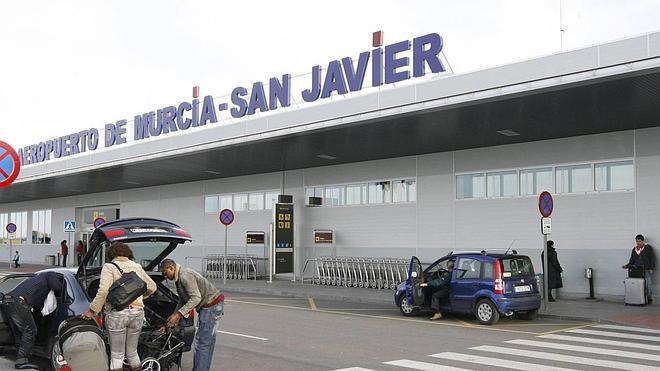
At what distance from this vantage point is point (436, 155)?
73.8 feet

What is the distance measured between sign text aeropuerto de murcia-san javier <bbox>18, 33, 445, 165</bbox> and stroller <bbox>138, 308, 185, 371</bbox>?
440 inches

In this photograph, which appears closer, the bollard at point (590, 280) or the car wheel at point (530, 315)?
the car wheel at point (530, 315)

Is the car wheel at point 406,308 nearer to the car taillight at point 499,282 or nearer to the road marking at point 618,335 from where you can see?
the car taillight at point 499,282

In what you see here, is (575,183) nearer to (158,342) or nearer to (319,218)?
(319,218)

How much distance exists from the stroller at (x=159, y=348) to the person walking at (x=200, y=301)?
165 mm

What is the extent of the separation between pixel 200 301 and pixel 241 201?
75.6 ft

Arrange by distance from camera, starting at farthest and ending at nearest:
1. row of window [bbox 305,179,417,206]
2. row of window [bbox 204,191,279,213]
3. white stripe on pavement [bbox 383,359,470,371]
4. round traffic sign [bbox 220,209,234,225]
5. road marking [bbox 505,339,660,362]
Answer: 1. row of window [bbox 204,191,279,213]
2. round traffic sign [bbox 220,209,234,225]
3. row of window [bbox 305,179,417,206]
4. road marking [bbox 505,339,660,362]
5. white stripe on pavement [bbox 383,359,470,371]

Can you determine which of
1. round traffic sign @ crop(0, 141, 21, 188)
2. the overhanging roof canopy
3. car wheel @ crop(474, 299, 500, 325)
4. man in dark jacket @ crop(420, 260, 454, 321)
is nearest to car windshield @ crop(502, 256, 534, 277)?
car wheel @ crop(474, 299, 500, 325)

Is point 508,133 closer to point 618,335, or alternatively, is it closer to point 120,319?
point 618,335

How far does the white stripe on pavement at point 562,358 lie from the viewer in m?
8.97

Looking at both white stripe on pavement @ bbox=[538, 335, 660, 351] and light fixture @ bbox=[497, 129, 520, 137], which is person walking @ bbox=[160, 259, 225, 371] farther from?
light fixture @ bbox=[497, 129, 520, 137]

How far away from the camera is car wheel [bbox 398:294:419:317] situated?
15.2 meters

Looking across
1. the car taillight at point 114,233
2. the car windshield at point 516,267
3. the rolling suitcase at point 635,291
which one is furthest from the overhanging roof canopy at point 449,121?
the car taillight at point 114,233

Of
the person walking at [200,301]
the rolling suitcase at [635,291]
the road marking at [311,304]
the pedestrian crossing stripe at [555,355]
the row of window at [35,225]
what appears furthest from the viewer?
the row of window at [35,225]
